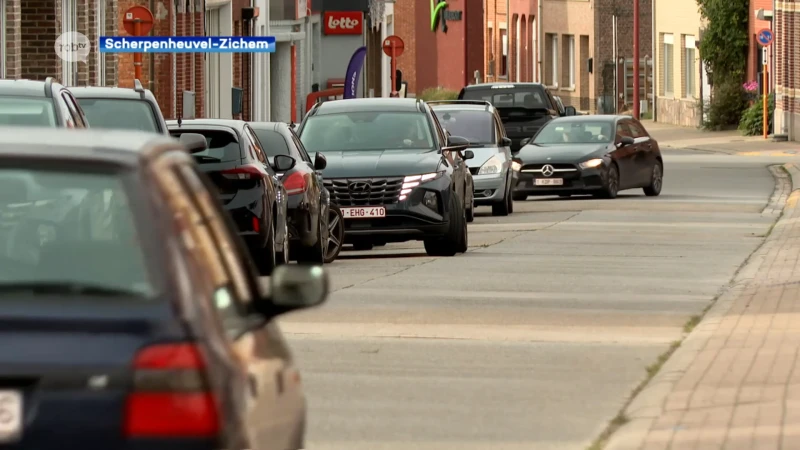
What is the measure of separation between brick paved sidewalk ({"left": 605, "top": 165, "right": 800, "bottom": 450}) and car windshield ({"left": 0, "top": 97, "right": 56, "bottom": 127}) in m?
4.02

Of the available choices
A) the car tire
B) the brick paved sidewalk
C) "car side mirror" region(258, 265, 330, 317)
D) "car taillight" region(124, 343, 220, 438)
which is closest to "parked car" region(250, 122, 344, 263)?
the car tire

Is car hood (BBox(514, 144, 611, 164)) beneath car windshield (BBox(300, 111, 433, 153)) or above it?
beneath

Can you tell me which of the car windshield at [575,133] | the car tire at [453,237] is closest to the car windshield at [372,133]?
the car tire at [453,237]

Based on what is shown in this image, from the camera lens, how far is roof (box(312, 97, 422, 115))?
2145 cm

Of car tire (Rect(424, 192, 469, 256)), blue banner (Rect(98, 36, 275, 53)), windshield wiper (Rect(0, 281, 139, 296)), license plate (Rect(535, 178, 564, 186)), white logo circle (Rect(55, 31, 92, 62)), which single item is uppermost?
white logo circle (Rect(55, 31, 92, 62))

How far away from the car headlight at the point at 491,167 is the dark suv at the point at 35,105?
1634 cm

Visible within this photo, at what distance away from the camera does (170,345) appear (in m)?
4.25

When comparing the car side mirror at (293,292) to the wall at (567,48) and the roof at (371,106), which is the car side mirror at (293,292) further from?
the wall at (567,48)

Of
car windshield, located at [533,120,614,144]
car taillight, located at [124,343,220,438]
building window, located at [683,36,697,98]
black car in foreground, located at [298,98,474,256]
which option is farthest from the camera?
building window, located at [683,36,697,98]

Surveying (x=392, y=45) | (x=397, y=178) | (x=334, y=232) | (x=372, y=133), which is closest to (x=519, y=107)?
(x=392, y=45)

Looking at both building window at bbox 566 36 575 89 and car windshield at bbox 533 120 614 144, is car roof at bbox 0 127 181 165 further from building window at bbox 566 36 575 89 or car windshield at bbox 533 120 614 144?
building window at bbox 566 36 575 89

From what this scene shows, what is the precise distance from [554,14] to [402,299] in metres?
74.0

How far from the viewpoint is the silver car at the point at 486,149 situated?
28.6 metres

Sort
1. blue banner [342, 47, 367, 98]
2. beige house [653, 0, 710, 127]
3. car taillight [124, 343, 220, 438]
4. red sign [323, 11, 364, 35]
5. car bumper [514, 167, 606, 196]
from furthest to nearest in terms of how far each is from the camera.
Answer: beige house [653, 0, 710, 127]
red sign [323, 11, 364, 35]
blue banner [342, 47, 367, 98]
car bumper [514, 167, 606, 196]
car taillight [124, 343, 220, 438]
